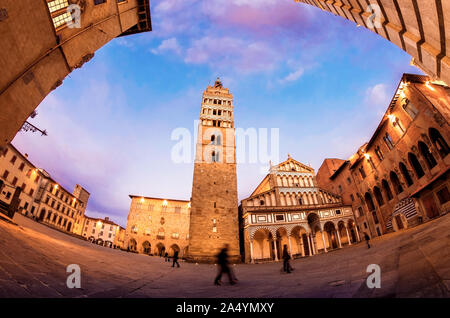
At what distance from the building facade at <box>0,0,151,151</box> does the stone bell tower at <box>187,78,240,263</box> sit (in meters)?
19.5

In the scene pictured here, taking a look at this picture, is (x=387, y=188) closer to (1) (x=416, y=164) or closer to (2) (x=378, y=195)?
(2) (x=378, y=195)

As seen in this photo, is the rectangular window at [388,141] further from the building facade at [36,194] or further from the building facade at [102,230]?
the building facade at [102,230]

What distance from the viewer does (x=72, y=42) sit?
1045 cm

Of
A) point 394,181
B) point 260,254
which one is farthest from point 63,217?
point 394,181

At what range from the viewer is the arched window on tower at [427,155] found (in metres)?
17.2

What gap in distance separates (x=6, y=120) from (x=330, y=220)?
35.3 m

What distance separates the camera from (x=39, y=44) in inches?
342

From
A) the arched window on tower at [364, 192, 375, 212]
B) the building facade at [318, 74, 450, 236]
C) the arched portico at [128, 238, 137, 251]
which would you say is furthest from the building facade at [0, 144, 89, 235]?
the arched window on tower at [364, 192, 375, 212]

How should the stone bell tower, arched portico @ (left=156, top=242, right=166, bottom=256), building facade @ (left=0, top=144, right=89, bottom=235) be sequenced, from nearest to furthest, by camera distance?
the stone bell tower → building facade @ (left=0, top=144, right=89, bottom=235) → arched portico @ (left=156, top=242, right=166, bottom=256)

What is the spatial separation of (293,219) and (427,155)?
54.7ft

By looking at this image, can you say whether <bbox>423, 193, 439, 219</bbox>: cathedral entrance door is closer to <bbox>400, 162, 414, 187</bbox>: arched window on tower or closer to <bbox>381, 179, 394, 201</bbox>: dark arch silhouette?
<bbox>400, 162, 414, 187</bbox>: arched window on tower

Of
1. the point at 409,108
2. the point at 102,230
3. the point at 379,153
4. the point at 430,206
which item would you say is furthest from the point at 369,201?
the point at 102,230

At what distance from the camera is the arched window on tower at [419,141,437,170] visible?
1723 cm
